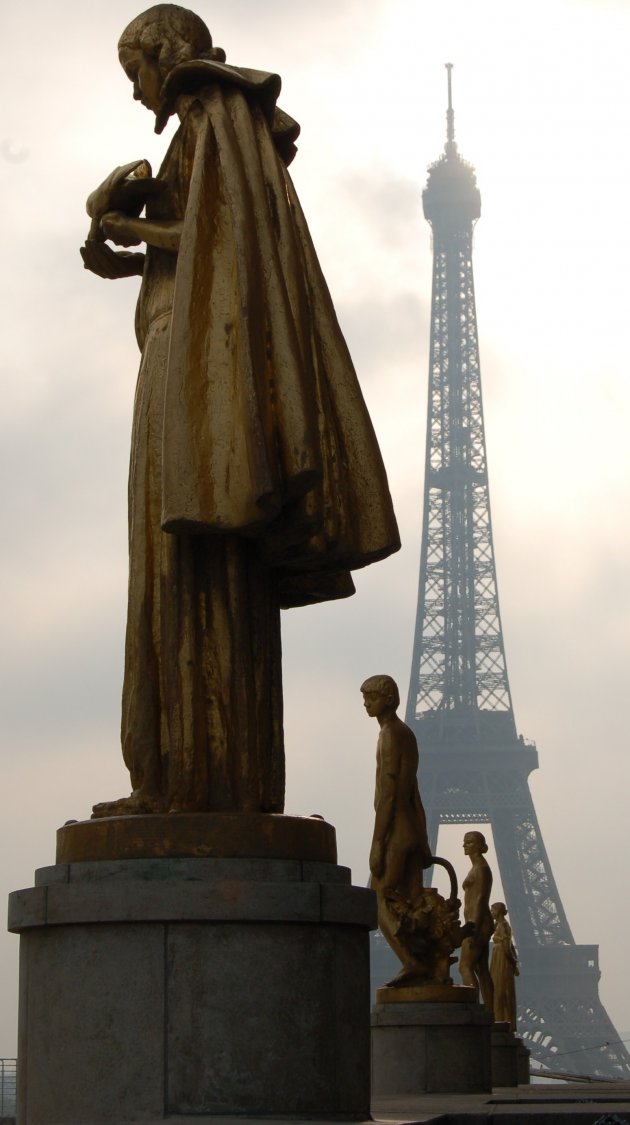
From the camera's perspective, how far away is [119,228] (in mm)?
6918

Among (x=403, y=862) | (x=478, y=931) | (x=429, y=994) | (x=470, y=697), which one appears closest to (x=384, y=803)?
(x=403, y=862)

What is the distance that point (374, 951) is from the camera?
60594 mm

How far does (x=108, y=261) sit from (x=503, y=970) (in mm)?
17500

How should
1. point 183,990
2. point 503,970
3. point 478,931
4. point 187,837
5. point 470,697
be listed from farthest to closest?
1. point 470,697
2. point 503,970
3. point 478,931
4. point 187,837
5. point 183,990

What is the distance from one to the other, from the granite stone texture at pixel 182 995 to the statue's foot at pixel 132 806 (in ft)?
0.98

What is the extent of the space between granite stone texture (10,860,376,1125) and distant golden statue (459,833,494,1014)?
1178cm

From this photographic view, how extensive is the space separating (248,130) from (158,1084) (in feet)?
11.5

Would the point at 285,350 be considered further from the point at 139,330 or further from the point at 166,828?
the point at 166,828

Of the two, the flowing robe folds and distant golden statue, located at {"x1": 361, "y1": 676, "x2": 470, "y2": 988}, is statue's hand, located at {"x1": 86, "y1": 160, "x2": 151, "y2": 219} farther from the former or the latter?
distant golden statue, located at {"x1": 361, "y1": 676, "x2": 470, "y2": 988}

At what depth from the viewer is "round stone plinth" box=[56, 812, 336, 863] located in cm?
Answer: 605

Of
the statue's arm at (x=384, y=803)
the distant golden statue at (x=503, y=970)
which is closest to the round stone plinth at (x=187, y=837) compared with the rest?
the statue's arm at (x=384, y=803)

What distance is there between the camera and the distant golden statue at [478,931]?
1758cm

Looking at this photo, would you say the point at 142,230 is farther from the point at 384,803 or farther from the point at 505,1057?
the point at 505,1057

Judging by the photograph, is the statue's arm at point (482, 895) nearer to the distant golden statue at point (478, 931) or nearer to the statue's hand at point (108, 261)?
the distant golden statue at point (478, 931)
